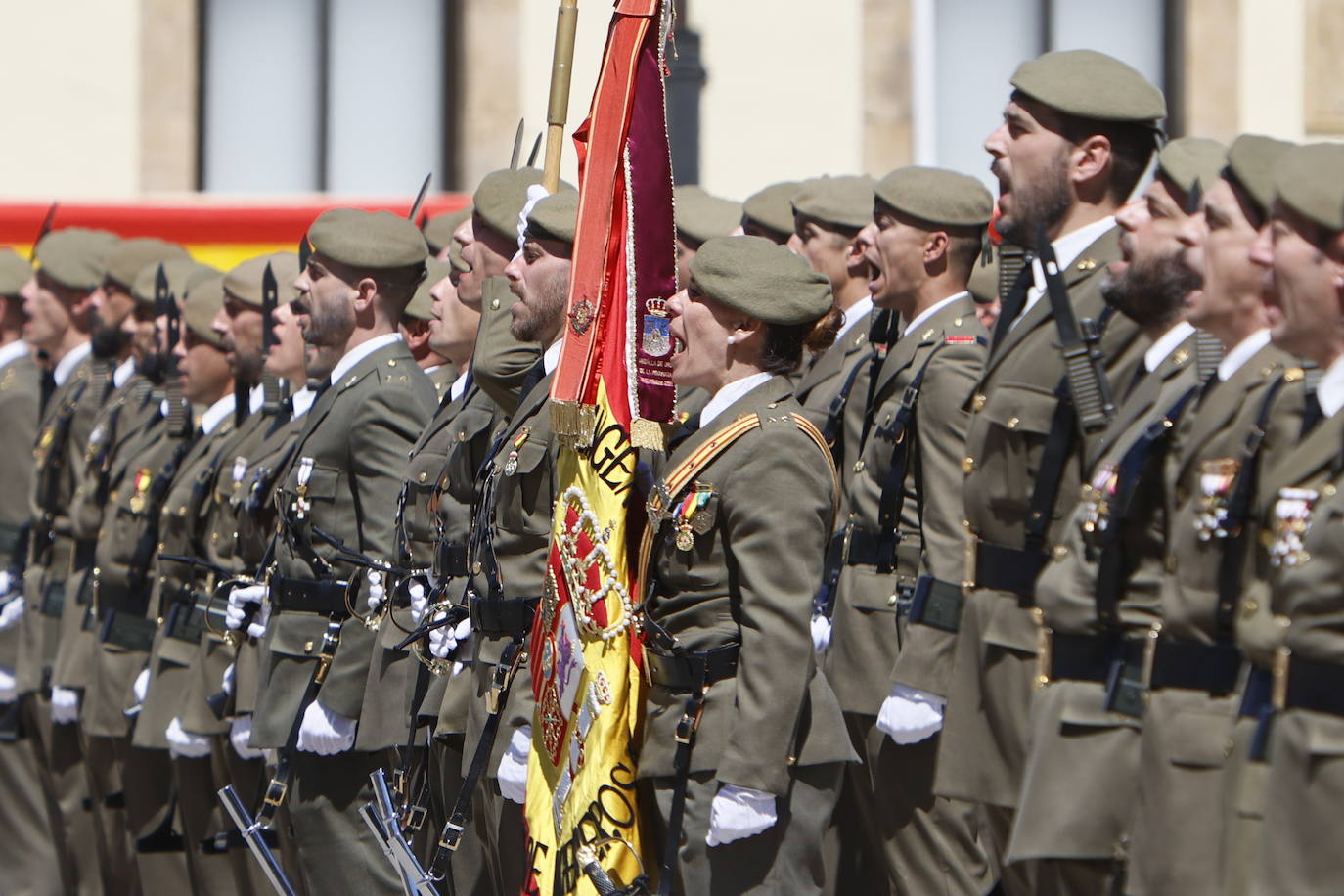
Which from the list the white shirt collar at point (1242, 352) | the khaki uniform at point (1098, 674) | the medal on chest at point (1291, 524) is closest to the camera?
the medal on chest at point (1291, 524)

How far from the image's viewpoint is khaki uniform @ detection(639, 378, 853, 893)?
5066 mm

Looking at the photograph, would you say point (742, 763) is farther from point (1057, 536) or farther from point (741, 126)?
point (741, 126)

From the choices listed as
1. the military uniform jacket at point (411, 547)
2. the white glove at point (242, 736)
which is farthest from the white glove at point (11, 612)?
the military uniform jacket at point (411, 547)

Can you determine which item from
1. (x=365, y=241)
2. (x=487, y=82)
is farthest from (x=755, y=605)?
(x=487, y=82)

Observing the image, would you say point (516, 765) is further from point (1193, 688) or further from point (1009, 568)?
point (1193, 688)

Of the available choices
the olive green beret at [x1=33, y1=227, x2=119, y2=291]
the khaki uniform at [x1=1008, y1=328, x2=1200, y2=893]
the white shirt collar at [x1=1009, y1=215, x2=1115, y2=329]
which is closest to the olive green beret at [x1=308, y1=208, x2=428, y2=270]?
the white shirt collar at [x1=1009, y1=215, x2=1115, y2=329]

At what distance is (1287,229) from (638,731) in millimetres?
1900

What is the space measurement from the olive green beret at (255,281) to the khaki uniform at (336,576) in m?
1.41

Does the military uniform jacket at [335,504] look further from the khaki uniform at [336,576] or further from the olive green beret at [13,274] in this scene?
the olive green beret at [13,274]

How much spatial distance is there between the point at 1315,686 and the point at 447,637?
9.95ft

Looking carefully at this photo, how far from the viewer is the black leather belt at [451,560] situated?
6445mm

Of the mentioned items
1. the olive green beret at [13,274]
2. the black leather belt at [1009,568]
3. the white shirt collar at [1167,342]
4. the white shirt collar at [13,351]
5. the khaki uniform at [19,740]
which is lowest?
the khaki uniform at [19,740]

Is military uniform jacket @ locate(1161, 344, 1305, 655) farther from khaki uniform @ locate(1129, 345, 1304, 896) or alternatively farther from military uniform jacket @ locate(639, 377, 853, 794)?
military uniform jacket @ locate(639, 377, 853, 794)

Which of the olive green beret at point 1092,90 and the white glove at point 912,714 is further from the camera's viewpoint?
the white glove at point 912,714
